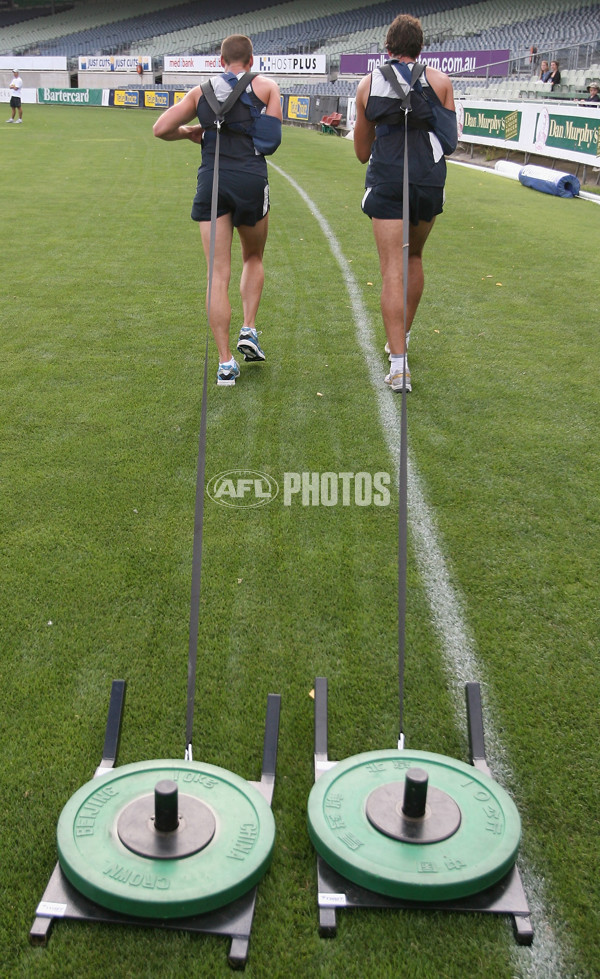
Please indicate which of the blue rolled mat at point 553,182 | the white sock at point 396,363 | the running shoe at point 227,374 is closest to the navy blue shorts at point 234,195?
the running shoe at point 227,374


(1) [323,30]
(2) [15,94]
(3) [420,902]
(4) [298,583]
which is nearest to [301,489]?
(4) [298,583]

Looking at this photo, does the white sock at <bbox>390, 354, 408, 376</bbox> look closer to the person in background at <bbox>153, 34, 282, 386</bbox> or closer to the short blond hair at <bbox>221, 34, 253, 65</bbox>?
the person in background at <bbox>153, 34, 282, 386</bbox>

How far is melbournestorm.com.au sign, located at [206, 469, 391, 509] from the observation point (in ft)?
12.9

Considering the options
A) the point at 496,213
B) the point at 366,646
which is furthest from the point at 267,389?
the point at 496,213

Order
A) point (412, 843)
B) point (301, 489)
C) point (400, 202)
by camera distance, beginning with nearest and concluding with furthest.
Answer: point (412, 843)
point (301, 489)
point (400, 202)

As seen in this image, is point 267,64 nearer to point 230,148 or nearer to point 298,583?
point 230,148

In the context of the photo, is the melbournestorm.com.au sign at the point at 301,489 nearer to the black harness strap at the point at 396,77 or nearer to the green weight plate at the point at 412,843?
the green weight plate at the point at 412,843

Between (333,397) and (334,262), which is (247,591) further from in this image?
(334,262)

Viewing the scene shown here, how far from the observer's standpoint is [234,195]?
4965 millimetres

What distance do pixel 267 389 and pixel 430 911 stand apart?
3.82 meters

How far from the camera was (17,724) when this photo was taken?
2.46 metres

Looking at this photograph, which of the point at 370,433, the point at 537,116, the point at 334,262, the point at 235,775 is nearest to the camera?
the point at 235,775

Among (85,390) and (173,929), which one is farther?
(85,390)

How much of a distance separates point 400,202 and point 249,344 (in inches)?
52.4
